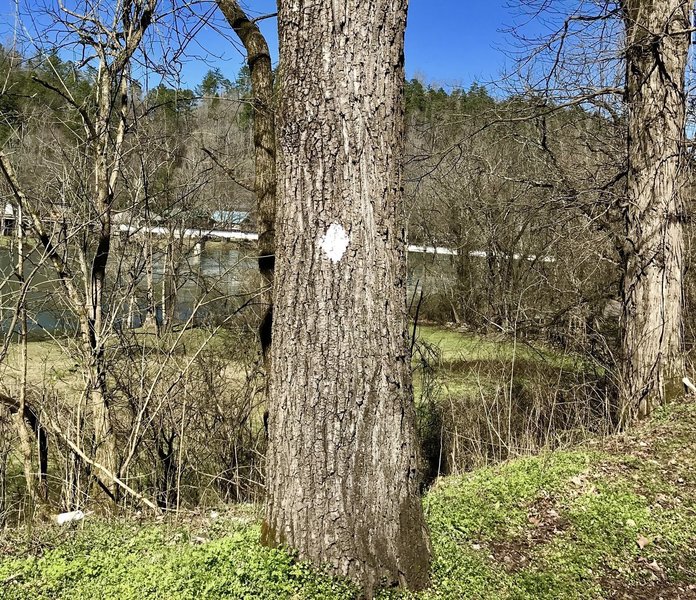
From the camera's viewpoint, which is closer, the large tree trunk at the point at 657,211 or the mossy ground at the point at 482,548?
the mossy ground at the point at 482,548

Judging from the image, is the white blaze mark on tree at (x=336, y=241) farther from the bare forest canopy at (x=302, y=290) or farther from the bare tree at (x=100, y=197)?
the bare tree at (x=100, y=197)

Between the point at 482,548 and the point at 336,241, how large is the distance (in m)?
1.71

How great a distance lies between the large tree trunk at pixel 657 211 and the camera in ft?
17.7

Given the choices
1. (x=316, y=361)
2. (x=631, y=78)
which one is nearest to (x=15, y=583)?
(x=316, y=361)

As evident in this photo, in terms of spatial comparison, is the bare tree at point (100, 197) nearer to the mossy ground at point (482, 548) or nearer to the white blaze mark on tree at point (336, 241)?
the mossy ground at point (482, 548)

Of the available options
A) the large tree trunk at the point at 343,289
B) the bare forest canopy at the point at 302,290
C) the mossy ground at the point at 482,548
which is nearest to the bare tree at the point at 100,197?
the bare forest canopy at the point at 302,290

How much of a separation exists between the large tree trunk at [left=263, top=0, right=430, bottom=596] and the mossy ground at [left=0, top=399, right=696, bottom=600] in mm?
239

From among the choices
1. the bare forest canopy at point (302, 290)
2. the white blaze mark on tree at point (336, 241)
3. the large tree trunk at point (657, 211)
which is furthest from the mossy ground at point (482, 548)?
the large tree trunk at point (657, 211)

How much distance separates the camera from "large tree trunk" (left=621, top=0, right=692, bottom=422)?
5402mm

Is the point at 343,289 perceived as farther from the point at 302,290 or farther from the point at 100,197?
the point at 100,197

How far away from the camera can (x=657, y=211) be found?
215 inches

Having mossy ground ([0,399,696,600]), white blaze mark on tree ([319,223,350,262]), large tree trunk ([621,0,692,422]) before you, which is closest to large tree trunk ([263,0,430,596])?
white blaze mark on tree ([319,223,350,262])

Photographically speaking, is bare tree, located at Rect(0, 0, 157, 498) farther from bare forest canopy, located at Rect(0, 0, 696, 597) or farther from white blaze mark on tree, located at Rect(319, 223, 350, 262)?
white blaze mark on tree, located at Rect(319, 223, 350, 262)

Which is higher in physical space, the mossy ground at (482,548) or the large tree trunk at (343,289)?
the large tree trunk at (343,289)
